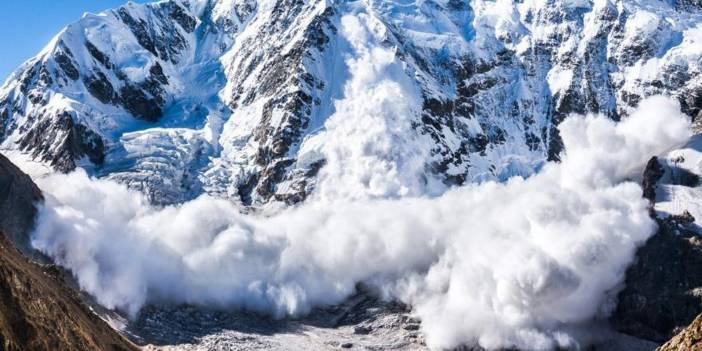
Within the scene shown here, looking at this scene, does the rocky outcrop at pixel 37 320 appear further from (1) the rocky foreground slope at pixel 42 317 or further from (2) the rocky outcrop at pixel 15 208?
(2) the rocky outcrop at pixel 15 208

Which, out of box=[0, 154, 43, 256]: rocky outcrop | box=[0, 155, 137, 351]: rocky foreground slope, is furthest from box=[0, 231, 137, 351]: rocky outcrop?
box=[0, 154, 43, 256]: rocky outcrop

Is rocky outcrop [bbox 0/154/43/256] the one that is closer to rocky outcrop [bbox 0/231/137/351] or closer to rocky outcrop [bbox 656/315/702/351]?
rocky outcrop [bbox 0/231/137/351]

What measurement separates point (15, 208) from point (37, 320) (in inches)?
4662

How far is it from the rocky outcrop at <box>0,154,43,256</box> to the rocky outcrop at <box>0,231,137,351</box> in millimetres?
80684

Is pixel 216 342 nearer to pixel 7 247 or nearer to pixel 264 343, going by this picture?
pixel 264 343

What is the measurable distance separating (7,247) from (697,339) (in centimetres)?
9222

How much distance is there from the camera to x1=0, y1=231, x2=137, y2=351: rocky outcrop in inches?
3071

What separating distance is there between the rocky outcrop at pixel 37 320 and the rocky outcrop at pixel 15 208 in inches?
3177

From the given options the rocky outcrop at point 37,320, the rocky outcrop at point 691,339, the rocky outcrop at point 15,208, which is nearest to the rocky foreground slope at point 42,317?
the rocky outcrop at point 37,320

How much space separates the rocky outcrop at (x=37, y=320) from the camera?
78.0 meters

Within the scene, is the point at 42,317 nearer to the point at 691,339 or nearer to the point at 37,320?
the point at 37,320

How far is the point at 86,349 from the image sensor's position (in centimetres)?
9406

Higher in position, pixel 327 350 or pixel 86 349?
pixel 327 350

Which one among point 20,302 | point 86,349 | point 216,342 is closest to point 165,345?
point 216,342
